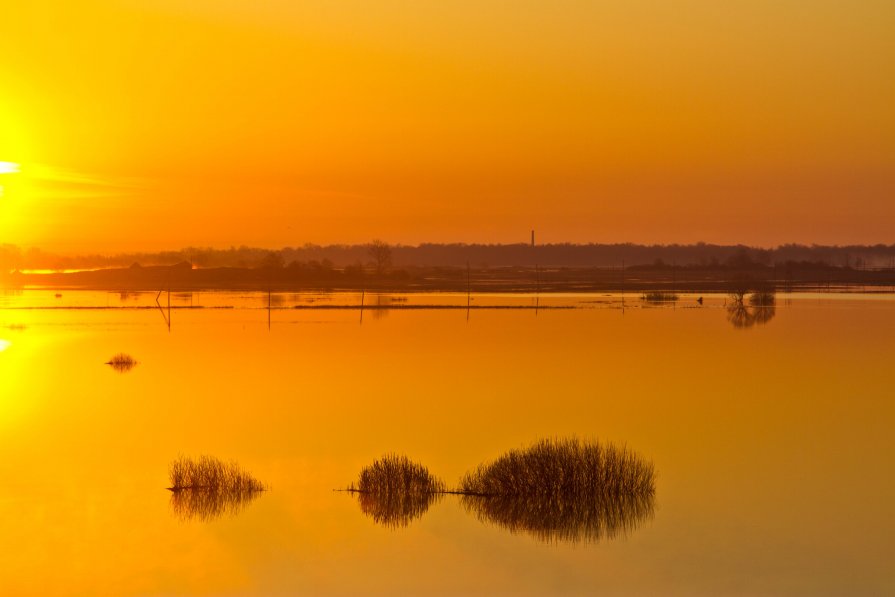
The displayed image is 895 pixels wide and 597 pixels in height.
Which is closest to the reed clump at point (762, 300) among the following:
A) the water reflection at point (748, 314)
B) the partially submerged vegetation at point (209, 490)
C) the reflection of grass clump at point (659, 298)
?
the water reflection at point (748, 314)

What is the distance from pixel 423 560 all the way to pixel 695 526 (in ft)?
16.0

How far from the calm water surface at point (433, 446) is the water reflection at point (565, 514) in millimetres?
220

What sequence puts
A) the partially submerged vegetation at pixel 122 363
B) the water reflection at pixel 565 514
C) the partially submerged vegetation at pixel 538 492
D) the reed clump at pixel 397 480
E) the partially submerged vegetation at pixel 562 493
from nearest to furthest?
the water reflection at pixel 565 514, the partially submerged vegetation at pixel 562 493, the partially submerged vegetation at pixel 538 492, the reed clump at pixel 397 480, the partially submerged vegetation at pixel 122 363

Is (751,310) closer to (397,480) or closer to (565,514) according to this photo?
(397,480)

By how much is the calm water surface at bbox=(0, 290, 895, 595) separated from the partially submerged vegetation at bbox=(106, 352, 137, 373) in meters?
0.43

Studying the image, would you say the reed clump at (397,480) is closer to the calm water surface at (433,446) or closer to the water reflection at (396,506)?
the water reflection at (396,506)

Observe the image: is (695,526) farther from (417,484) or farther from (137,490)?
(137,490)

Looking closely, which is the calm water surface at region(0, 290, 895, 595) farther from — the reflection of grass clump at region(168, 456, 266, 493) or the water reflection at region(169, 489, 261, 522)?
the reflection of grass clump at region(168, 456, 266, 493)

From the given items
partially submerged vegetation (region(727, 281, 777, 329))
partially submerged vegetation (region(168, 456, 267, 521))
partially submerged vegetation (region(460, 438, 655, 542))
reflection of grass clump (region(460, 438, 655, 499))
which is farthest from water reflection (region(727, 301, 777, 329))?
partially submerged vegetation (region(168, 456, 267, 521))

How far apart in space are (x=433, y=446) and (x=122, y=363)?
67.3ft

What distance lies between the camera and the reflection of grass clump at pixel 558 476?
18.4m

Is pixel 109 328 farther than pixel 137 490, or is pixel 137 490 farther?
pixel 109 328

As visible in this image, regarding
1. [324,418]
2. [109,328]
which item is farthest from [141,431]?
[109,328]

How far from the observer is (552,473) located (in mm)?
18453
